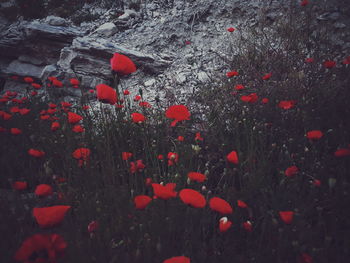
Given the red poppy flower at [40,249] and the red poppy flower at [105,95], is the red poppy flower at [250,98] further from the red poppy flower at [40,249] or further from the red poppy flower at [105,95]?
the red poppy flower at [40,249]

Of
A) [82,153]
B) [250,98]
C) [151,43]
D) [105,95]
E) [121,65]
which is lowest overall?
[82,153]

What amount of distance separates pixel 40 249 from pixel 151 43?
18.8 ft

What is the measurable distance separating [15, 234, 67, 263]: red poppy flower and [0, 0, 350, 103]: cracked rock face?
3.48 m

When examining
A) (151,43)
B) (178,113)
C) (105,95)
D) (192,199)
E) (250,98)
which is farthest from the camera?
(151,43)

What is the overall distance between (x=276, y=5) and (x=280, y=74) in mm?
2772

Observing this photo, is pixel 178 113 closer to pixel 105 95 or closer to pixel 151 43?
pixel 105 95

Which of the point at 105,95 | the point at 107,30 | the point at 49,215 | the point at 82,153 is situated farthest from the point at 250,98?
the point at 107,30

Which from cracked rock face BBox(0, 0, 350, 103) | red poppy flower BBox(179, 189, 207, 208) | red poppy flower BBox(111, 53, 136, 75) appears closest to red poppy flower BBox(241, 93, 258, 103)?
red poppy flower BBox(111, 53, 136, 75)

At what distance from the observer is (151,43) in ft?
19.6

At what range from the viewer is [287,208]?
166cm

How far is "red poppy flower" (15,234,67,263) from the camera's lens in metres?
0.84

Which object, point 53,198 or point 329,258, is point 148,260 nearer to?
point 53,198

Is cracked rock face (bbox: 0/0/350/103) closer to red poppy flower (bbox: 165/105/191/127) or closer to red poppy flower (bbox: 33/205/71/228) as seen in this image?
red poppy flower (bbox: 165/105/191/127)

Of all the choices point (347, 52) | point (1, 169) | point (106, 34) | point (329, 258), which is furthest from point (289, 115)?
point (106, 34)
